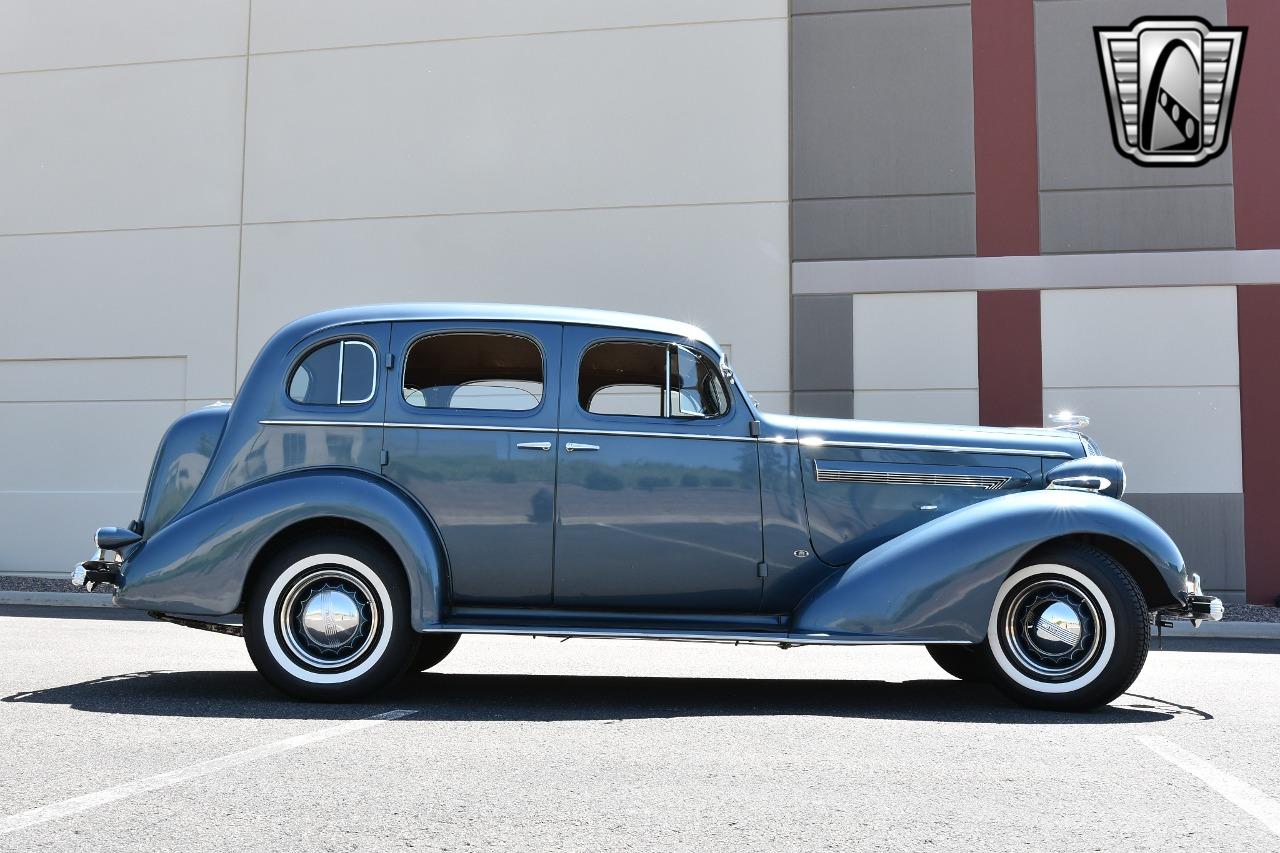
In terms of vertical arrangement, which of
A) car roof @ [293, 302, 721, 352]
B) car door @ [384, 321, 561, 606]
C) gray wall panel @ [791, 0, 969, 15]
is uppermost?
gray wall panel @ [791, 0, 969, 15]

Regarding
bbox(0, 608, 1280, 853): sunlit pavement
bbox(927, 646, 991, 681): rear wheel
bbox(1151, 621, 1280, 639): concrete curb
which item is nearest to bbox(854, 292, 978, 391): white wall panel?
bbox(1151, 621, 1280, 639): concrete curb

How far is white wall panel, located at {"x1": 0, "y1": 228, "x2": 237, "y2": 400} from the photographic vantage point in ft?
51.9

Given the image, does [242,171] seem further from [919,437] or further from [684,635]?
[684,635]

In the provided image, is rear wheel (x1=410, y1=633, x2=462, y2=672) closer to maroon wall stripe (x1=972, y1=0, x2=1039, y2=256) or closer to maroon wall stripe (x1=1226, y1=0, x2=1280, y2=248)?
maroon wall stripe (x1=972, y1=0, x2=1039, y2=256)

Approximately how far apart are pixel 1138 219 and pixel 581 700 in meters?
11.1

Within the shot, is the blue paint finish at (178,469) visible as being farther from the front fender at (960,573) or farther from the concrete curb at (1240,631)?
the concrete curb at (1240,631)

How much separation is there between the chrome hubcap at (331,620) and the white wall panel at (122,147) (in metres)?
11.6

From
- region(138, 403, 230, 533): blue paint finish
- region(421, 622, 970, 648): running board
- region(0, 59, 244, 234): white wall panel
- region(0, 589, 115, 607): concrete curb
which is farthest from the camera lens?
region(0, 59, 244, 234): white wall panel

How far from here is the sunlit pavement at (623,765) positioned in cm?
321

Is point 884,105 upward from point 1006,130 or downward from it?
upward

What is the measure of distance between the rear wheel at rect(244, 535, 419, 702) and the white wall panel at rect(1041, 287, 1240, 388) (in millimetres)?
10498

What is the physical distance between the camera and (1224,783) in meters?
3.94

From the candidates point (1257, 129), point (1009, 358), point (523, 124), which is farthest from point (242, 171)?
point (1257, 129)

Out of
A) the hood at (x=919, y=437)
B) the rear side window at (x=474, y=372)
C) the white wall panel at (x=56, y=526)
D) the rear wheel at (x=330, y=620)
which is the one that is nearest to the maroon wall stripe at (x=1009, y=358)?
the hood at (x=919, y=437)
